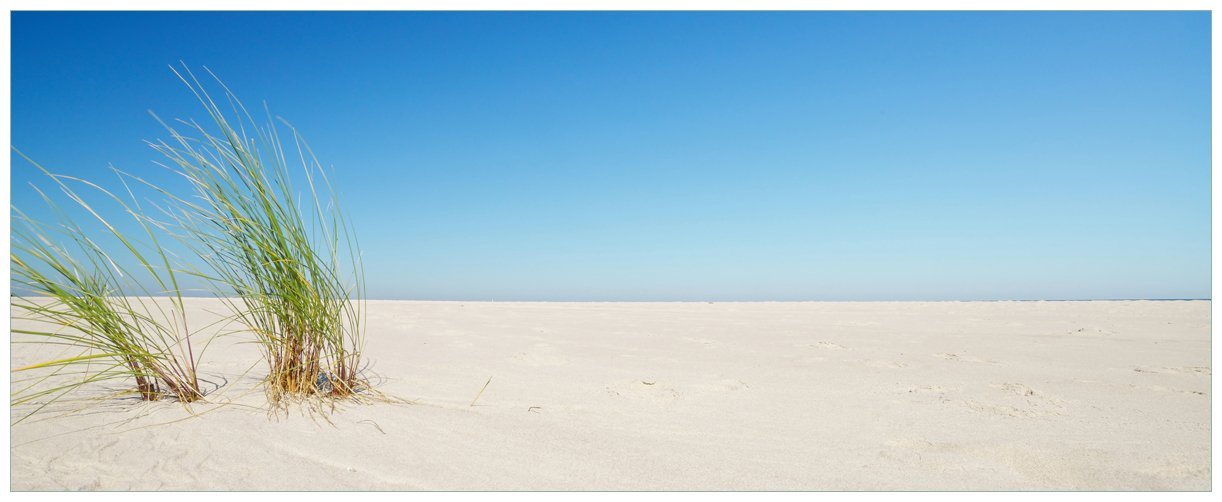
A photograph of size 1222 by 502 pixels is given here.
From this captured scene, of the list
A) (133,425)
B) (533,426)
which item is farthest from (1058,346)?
(133,425)

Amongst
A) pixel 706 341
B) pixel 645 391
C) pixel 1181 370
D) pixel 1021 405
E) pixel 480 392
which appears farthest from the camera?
pixel 706 341

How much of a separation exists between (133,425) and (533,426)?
118 cm

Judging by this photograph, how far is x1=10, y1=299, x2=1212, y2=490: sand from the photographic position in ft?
4.98

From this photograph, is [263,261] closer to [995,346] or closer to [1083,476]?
[1083,476]

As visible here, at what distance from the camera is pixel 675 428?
6.52 feet

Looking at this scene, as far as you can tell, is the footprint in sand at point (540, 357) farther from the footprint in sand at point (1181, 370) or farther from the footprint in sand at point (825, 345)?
the footprint in sand at point (1181, 370)

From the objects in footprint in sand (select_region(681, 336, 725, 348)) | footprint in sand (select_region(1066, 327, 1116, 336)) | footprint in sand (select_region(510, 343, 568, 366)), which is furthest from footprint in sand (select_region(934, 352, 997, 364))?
footprint in sand (select_region(510, 343, 568, 366))

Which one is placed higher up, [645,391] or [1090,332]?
[1090,332]

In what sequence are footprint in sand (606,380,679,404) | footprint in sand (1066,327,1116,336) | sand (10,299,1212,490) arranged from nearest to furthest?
sand (10,299,1212,490) → footprint in sand (606,380,679,404) → footprint in sand (1066,327,1116,336)

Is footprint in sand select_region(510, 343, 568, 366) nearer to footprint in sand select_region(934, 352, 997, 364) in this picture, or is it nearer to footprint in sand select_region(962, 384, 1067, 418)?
footprint in sand select_region(962, 384, 1067, 418)

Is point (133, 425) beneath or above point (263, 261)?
beneath

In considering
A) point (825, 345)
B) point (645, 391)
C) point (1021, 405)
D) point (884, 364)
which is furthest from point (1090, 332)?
point (645, 391)

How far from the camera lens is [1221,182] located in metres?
2.19

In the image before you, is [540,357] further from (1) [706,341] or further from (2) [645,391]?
(1) [706,341]
